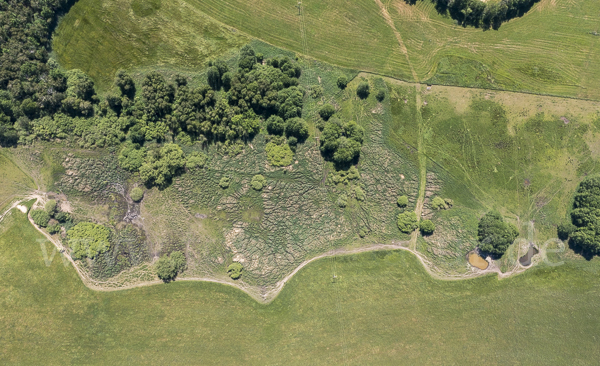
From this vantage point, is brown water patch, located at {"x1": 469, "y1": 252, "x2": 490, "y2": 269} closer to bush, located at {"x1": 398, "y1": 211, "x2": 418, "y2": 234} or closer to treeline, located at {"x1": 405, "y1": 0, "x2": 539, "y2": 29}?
bush, located at {"x1": 398, "y1": 211, "x2": 418, "y2": 234}

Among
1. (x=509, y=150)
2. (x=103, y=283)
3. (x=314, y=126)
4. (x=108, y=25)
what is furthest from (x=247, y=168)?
(x=509, y=150)

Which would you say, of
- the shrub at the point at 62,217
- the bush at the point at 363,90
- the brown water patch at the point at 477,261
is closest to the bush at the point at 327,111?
the bush at the point at 363,90

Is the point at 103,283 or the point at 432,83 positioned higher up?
the point at 432,83

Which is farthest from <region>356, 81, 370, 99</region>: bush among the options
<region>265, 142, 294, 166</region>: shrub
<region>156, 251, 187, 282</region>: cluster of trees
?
<region>156, 251, 187, 282</region>: cluster of trees

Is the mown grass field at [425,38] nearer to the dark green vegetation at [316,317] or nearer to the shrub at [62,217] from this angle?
the dark green vegetation at [316,317]

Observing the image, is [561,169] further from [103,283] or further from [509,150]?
[103,283]
